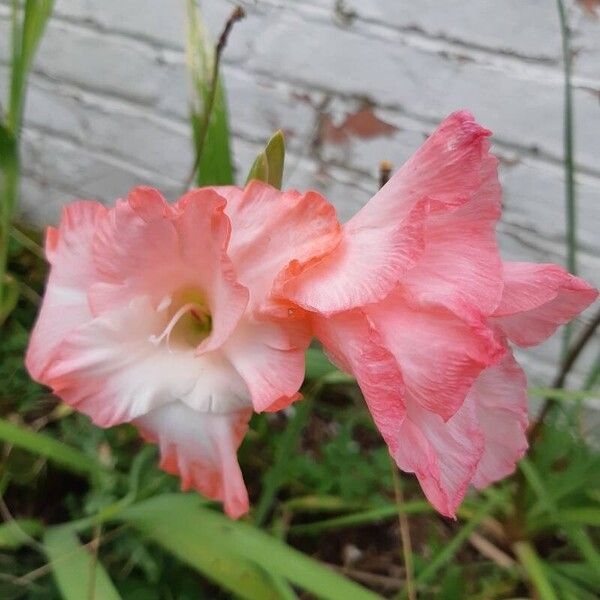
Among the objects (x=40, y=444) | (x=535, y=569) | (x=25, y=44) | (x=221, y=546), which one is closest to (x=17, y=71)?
(x=25, y=44)

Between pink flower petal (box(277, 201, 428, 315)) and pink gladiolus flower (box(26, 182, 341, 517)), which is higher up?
pink flower petal (box(277, 201, 428, 315))

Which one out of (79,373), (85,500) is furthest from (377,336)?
(85,500)

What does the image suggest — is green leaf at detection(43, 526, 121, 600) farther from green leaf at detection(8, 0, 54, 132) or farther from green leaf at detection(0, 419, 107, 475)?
green leaf at detection(8, 0, 54, 132)

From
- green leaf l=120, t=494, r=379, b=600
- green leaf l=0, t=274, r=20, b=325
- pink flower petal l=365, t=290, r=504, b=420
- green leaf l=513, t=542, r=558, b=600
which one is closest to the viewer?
pink flower petal l=365, t=290, r=504, b=420

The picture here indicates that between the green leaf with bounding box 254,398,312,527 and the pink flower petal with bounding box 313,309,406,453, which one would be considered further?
the green leaf with bounding box 254,398,312,527

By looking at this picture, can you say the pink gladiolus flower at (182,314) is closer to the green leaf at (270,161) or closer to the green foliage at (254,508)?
the green leaf at (270,161)

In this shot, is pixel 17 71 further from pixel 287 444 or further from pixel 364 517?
pixel 364 517

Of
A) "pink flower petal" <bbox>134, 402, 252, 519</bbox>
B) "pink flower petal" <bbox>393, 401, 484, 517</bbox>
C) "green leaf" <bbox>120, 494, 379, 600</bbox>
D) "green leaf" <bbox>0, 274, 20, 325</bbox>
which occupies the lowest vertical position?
"green leaf" <bbox>0, 274, 20, 325</bbox>

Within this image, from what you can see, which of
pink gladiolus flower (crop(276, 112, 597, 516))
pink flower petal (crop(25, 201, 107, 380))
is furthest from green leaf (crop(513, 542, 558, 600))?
pink flower petal (crop(25, 201, 107, 380))
